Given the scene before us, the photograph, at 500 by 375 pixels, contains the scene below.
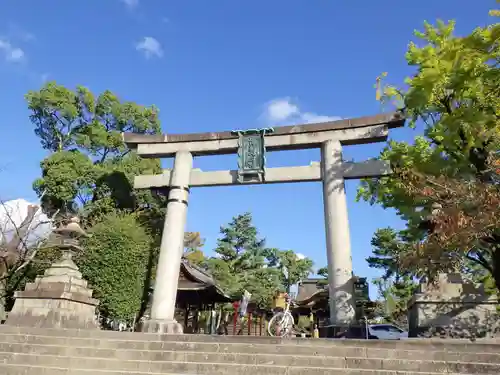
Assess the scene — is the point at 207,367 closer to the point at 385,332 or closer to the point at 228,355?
the point at 228,355

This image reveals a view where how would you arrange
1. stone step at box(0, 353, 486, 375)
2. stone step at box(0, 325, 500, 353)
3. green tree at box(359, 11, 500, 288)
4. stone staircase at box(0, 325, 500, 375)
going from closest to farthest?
1. stone step at box(0, 353, 486, 375)
2. stone staircase at box(0, 325, 500, 375)
3. stone step at box(0, 325, 500, 353)
4. green tree at box(359, 11, 500, 288)

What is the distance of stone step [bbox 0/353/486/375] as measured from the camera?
19.1 feet

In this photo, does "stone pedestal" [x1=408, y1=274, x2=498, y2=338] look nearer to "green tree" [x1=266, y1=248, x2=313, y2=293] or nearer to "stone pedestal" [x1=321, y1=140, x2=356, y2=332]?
"stone pedestal" [x1=321, y1=140, x2=356, y2=332]

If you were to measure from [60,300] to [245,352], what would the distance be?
5.43 m

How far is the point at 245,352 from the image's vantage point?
687cm

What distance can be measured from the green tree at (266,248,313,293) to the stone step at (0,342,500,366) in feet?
118

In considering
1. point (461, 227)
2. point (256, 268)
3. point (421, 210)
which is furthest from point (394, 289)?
point (461, 227)

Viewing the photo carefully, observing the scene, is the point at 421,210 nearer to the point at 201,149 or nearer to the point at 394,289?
the point at 201,149

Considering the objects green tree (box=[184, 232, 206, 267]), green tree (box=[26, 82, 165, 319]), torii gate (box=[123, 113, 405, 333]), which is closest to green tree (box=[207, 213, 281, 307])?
green tree (box=[184, 232, 206, 267])

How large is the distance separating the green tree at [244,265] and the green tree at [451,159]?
18.6 meters

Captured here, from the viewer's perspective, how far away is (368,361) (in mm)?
6148

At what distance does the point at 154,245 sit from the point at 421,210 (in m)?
8.49

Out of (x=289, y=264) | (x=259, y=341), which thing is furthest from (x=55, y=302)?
→ (x=289, y=264)

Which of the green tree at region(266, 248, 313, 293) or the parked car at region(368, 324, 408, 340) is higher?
the green tree at region(266, 248, 313, 293)
